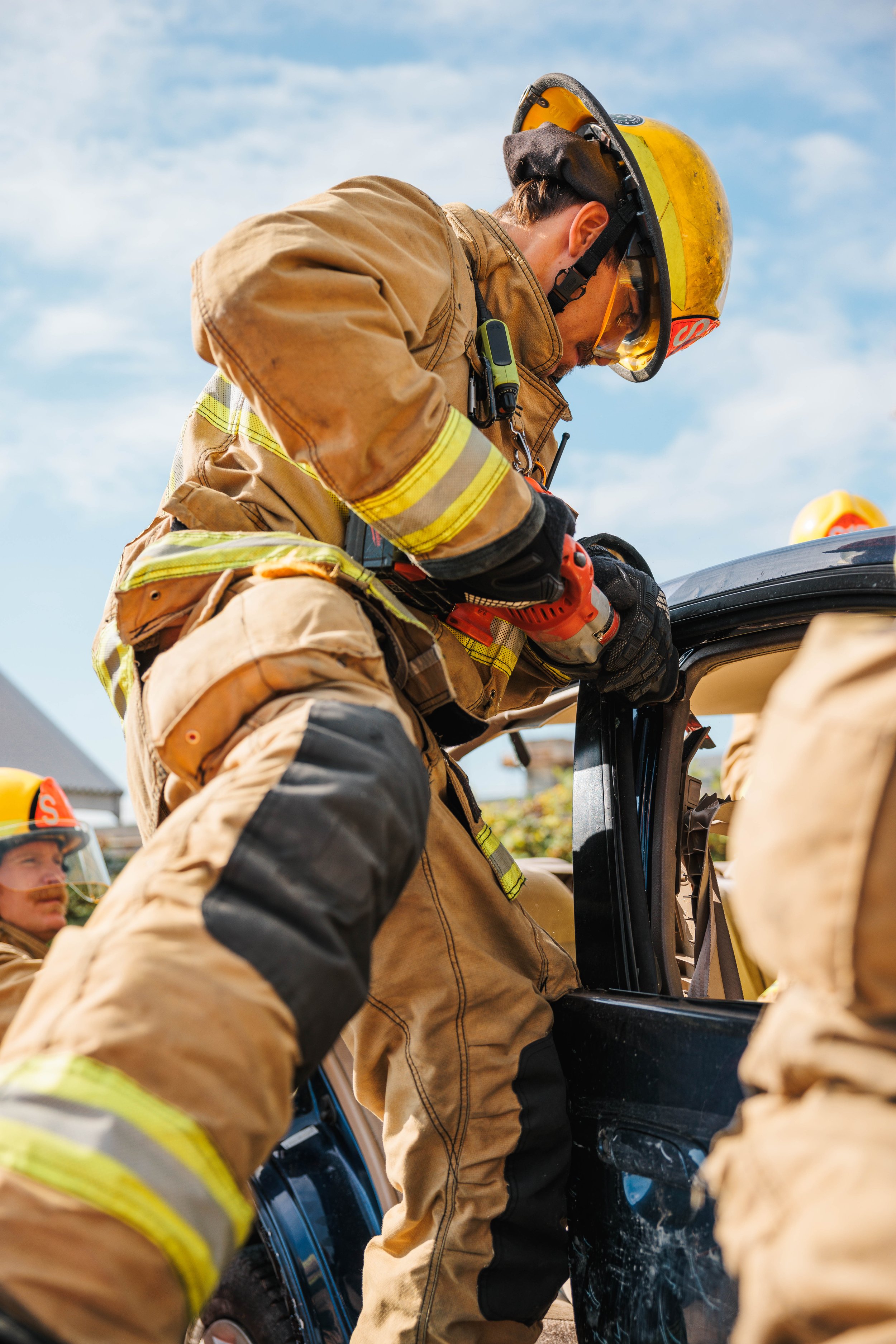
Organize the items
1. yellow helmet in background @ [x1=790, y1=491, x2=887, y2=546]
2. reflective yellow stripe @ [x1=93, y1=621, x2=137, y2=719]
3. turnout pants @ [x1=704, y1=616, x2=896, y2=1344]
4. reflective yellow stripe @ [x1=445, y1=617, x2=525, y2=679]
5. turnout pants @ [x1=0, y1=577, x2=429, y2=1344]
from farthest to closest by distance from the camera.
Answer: yellow helmet in background @ [x1=790, y1=491, x2=887, y2=546]
reflective yellow stripe @ [x1=445, y1=617, x2=525, y2=679]
reflective yellow stripe @ [x1=93, y1=621, x2=137, y2=719]
turnout pants @ [x1=0, y1=577, x2=429, y2=1344]
turnout pants @ [x1=704, y1=616, x2=896, y2=1344]

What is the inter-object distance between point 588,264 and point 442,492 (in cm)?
89

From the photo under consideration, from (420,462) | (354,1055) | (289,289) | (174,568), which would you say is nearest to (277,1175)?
(354,1055)

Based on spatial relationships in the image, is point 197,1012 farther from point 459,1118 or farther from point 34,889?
point 34,889

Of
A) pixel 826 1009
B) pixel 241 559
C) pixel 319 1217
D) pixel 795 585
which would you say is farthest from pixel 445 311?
pixel 319 1217

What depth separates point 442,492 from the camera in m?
1.56

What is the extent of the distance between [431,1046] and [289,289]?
3.88 ft

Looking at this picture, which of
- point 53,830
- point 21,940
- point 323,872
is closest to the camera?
point 323,872

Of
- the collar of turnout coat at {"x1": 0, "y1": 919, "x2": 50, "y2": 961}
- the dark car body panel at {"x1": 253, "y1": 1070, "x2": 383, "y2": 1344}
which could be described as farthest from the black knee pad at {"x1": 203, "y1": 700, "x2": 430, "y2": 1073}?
the collar of turnout coat at {"x1": 0, "y1": 919, "x2": 50, "y2": 961}

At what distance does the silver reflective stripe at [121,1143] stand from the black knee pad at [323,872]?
0.17 metres

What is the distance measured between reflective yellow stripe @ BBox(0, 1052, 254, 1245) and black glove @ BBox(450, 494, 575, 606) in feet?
3.10

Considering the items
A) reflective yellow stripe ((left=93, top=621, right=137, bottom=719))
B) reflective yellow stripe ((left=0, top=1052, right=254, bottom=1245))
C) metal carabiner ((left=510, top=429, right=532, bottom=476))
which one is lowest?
reflective yellow stripe ((left=0, top=1052, right=254, bottom=1245))

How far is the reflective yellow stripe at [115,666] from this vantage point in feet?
5.43

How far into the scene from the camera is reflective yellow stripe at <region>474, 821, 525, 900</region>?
188 cm

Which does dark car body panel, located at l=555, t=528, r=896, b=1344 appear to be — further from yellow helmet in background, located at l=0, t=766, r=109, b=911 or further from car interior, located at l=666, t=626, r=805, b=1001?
yellow helmet in background, located at l=0, t=766, r=109, b=911
